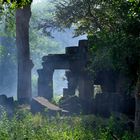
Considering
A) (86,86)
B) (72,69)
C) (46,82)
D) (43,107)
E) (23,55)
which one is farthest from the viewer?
(46,82)

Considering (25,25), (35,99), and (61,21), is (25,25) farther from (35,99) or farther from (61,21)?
(35,99)

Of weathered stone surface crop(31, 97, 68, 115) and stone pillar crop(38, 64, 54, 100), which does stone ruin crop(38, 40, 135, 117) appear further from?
weathered stone surface crop(31, 97, 68, 115)

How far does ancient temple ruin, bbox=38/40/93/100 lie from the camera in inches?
959

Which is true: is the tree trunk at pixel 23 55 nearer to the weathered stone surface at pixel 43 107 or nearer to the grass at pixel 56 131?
the weathered stone surface at pixel 43 107

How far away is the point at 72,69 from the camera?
26.5m

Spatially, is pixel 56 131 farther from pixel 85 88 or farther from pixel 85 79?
pixel 85 88

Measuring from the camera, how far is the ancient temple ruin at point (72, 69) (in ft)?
79.9

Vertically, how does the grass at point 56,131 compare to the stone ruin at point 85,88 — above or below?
below

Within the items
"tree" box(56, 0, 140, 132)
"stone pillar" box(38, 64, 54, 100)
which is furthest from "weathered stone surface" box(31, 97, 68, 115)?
"stone pillar" box(38, 64, 54, 100)

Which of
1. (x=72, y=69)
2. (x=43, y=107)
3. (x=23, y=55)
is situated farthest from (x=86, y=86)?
(x=43, y=107)

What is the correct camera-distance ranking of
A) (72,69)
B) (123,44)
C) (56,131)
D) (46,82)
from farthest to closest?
(46,82) → (72,69) → (123,44) → (56,131)

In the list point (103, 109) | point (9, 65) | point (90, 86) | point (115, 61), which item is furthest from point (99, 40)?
point (9, 65)

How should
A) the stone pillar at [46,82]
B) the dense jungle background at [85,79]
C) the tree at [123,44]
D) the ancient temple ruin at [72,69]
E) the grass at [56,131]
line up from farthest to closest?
1. the stone pillar at [46,82]
2. the ancient temple ruin at [72,69]
3. the tree at [123,44]
4. the dense jungle background at [85,79]
5. the grass at [56,131]

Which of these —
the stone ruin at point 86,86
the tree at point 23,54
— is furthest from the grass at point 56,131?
the tree at point 23,54
